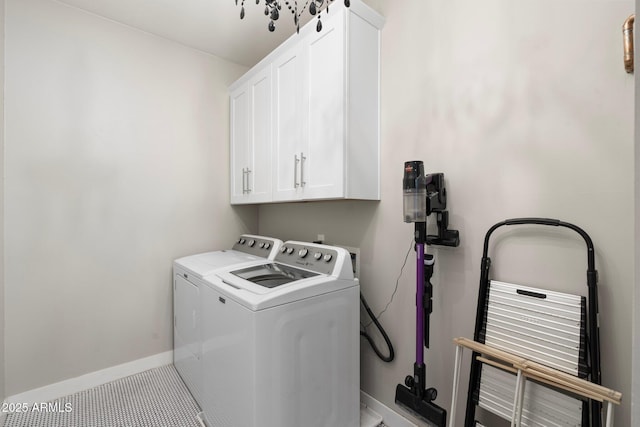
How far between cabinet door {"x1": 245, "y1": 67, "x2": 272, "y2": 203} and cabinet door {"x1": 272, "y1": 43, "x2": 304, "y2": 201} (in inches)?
3.8

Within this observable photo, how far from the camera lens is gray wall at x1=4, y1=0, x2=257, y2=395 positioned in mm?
1862

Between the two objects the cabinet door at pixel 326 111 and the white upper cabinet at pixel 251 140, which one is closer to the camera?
the cabinet door at pixel 326 111

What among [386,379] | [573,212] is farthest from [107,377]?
[573,212]

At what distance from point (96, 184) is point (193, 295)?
1185 mm

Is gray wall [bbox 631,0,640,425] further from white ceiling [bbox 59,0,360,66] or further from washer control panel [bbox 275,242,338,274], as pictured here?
white ceiling [bbox 59,0,360,66]

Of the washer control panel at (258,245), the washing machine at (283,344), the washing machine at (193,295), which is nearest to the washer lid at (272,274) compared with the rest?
the washing machine at (283,344)

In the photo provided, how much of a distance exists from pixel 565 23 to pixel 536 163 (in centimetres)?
56

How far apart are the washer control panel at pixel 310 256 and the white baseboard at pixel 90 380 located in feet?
4.90

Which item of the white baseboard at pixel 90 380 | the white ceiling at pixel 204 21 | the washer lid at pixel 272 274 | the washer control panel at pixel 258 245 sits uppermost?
the white ceiling at pixel 204 21

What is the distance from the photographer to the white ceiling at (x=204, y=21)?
78.7 inches

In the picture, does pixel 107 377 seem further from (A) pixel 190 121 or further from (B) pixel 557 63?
(B) pixel 557 63

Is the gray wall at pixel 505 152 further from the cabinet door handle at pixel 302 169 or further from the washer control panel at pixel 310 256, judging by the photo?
the cabinet door handle at pixel 302 169

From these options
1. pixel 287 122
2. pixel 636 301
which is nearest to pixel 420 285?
pixel 636 301

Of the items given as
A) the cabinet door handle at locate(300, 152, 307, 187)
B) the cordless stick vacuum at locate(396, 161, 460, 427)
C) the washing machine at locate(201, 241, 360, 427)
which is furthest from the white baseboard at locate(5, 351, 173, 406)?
the cordless stick vacuum at locate(396, 161, 460, 427)
